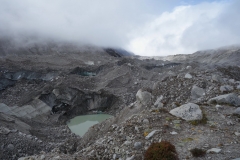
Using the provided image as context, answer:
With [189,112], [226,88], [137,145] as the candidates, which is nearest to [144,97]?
[226,88]

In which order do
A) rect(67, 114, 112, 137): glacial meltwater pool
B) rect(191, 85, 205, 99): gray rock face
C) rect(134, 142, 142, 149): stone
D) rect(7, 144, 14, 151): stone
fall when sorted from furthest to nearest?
1. rect(67, 114, 112, 137): glacial meltwater pool
2. rect(7, 144, 14, 151): stone
3. rect(191, 85, 205, 99): gray rock face
4. rect(134, 142, 142, 149): stone

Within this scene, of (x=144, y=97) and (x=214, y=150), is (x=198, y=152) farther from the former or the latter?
(x=144, y=97)

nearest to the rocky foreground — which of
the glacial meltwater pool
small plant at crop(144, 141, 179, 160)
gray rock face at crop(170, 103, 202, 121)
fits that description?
gray rock face at crop(170, 103, 202, 121)

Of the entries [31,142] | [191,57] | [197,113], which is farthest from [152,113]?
[191,57]

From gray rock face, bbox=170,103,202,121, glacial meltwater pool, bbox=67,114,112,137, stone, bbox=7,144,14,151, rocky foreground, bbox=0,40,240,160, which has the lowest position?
glacial meltwater pool, bbox=67,114,112,137

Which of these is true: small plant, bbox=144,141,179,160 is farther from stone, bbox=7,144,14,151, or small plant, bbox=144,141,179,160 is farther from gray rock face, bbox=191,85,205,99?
stone, bbox=7,144,14,151

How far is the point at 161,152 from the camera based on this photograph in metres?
7.41

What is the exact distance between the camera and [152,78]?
38.5 metres

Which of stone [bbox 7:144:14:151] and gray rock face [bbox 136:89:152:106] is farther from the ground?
gray rock face [bbox 136:89:152:106]

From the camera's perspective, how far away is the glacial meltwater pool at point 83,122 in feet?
87.4

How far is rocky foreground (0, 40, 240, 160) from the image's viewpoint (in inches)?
344

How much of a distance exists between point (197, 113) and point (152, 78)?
28.3 metres

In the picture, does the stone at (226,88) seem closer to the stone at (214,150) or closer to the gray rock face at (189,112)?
the gray rock face at (189,112)

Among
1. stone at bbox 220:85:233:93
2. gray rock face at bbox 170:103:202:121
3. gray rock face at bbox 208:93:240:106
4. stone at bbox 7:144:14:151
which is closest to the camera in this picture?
gray rock face at bbox 170:103:202:121
